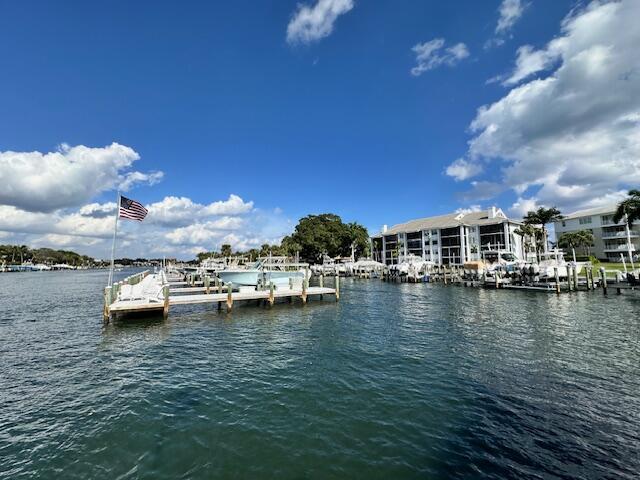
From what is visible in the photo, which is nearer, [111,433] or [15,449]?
[15,449]

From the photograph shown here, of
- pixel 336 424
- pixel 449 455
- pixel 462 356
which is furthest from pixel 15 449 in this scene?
pixel 462 356

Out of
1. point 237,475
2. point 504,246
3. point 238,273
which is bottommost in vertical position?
point 237,475

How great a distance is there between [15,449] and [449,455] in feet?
34.8

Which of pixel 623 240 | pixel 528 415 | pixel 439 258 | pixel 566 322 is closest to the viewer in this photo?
pixel 528 415

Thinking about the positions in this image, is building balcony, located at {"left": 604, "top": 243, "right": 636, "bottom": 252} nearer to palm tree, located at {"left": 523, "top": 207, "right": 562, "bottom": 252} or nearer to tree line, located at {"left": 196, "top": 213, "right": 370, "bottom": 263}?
palm tree, located at {"left": 523, "top": 207, "right": 562, "bottom": 252}

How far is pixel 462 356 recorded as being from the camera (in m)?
15.2

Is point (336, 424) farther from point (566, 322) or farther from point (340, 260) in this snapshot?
point (340, 260)

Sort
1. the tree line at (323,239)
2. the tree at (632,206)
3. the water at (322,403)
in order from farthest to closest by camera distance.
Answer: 1. the tree line at (323,239)
2. the tree at (632,206)
3. the water at (322,403)

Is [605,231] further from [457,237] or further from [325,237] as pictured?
[325,237]

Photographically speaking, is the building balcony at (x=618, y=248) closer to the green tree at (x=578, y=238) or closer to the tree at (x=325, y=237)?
the green tree at (x=578, y=238)

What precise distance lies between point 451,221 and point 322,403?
3505 inches

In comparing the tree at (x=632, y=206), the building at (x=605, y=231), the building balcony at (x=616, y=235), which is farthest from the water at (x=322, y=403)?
the building at (x=605, y=231)

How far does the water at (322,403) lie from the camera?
24.6ft

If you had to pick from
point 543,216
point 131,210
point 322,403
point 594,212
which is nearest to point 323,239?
point 543,216
